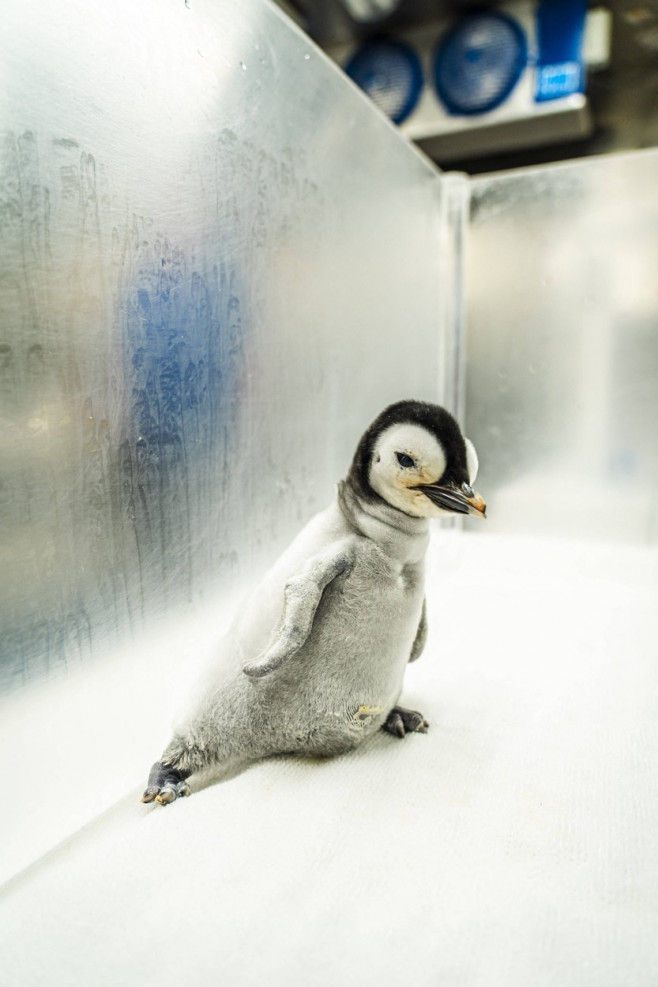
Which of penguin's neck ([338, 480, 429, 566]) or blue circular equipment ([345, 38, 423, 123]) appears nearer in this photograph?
penguin's neck ([338, 480, 429, 566])

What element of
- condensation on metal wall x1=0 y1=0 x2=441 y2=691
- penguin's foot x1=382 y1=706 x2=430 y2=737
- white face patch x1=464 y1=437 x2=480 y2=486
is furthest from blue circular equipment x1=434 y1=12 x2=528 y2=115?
penguin's foot x1=382 y1=706 x2=430 y2=737

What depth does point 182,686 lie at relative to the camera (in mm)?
714

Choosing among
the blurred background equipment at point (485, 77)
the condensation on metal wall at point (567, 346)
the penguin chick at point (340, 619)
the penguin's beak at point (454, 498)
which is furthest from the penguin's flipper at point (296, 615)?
the blurred background equipment at point (485, 77)

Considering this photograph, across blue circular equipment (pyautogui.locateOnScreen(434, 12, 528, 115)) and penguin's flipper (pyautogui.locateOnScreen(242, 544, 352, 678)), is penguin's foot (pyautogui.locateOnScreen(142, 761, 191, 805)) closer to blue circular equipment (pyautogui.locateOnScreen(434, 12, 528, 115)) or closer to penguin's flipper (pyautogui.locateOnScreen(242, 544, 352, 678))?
penguin's flipper (pyautogui.locateOnScreen(242, 544, 352, 678))

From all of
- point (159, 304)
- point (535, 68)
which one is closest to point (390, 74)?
point (535, 68)

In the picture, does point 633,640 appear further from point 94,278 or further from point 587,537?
point 94,278

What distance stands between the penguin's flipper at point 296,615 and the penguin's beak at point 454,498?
11 cm

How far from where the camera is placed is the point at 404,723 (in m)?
0.73

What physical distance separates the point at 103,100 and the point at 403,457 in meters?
0.40

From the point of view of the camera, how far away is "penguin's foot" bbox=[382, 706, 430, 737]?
71 cm

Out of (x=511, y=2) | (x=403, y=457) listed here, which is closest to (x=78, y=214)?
(x=403, y=457)

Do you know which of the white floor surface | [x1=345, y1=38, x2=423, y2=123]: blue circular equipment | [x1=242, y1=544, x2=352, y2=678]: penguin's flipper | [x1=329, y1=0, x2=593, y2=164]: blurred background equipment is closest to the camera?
the white floor surface

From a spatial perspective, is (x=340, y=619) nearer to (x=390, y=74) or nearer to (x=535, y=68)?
(x=535, y=68)

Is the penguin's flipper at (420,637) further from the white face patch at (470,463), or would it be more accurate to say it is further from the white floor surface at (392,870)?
the white face patch at (470,463)
